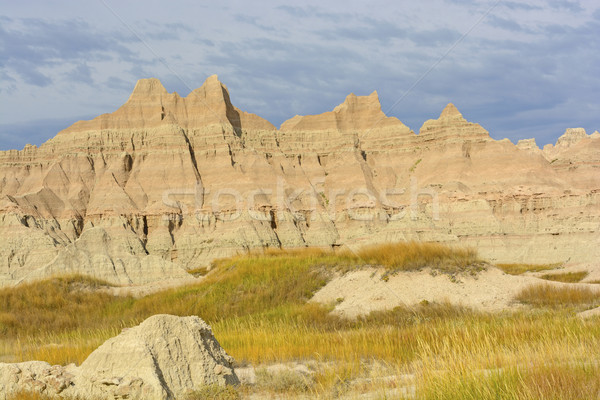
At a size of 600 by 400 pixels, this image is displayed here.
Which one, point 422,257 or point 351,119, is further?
point 351,119

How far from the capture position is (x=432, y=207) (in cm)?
7912

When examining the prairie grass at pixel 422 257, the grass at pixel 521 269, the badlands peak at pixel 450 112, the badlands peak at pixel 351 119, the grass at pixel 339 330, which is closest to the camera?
the grass at pixel 339 330

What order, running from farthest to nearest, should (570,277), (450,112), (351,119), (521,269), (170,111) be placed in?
(351,119)
(450,112)
(170,111)
(521,269)
(570,277)

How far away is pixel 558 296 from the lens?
15.2 metres

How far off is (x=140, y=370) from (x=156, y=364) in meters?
0.24

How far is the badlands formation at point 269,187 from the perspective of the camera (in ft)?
224

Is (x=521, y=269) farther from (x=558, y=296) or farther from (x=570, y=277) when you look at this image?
(x=558, y=296)

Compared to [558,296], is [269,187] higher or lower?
higher

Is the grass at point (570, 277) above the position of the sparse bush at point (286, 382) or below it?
above

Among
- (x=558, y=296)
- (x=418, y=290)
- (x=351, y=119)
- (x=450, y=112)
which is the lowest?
(x=558, y=296)

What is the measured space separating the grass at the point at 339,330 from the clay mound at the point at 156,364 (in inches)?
15.3

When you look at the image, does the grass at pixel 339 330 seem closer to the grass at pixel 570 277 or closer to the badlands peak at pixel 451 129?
the grass at pixel 570 277

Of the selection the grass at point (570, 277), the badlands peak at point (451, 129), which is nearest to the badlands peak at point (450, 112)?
the badlands peak at point (451, 129)

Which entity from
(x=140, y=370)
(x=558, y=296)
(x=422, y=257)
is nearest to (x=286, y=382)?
(x=140, y=370)
